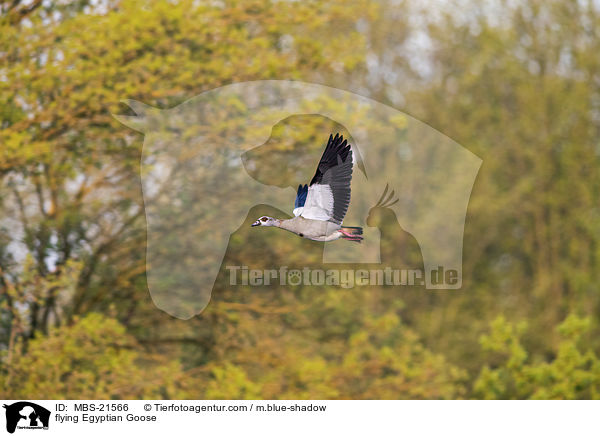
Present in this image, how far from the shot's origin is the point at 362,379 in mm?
6051

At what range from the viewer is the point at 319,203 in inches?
116

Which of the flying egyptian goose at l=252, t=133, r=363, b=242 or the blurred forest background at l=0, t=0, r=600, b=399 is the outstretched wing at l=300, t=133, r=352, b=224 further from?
the blurred forest background at l=0, t=0, r=600, b=399

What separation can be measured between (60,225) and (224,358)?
4.94ft

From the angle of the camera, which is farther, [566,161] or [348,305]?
[566,161]

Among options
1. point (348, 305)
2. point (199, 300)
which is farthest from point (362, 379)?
point (199, 300)

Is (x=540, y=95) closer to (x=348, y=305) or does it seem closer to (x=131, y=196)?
(x=348, y=305)
